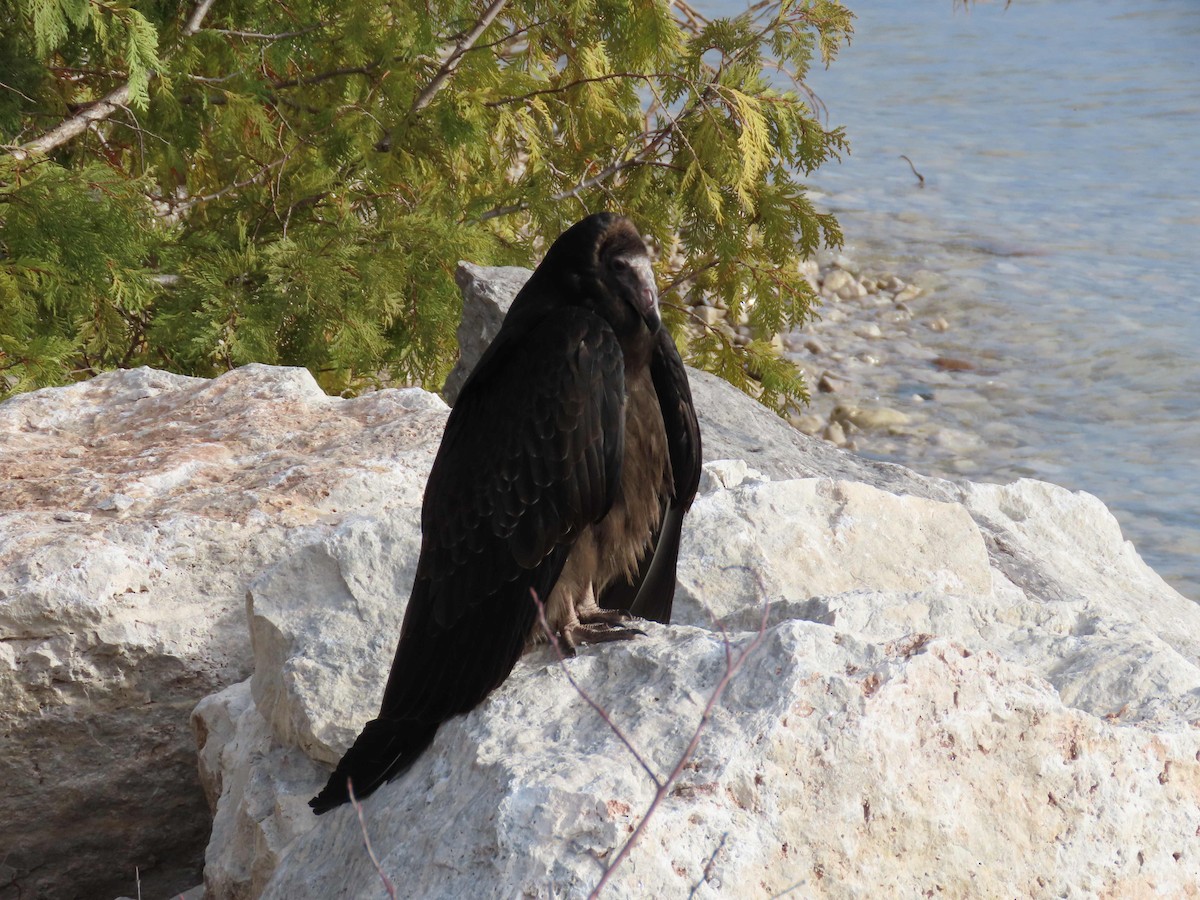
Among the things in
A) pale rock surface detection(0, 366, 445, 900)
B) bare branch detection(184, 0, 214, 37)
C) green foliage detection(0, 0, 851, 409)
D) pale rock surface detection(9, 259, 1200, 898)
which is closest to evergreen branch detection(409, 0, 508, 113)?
green foliage detection(0, 0, 851, 409)

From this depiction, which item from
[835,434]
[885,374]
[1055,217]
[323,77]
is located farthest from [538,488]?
[1055,217]

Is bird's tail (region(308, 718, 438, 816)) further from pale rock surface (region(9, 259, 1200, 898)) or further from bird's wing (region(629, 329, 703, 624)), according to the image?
bird's wing (region(629, 329, 703, 624))

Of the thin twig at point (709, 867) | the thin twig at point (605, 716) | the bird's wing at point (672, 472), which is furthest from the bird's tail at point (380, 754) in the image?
→ the bird's wing at point (672, 472)

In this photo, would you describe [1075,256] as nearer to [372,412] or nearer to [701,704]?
[372,412]

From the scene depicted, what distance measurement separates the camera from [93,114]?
5.00 metres

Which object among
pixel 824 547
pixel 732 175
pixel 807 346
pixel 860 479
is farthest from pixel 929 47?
pixel 824 547

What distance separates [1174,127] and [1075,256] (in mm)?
3575

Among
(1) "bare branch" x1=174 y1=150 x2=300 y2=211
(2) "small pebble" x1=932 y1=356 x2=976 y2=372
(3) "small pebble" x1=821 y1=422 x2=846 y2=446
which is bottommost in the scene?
(3) "small pebble" x1=821 y1=422 x2=846 y2=446

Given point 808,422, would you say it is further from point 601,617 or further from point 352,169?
point 601,617

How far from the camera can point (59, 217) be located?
438 cm

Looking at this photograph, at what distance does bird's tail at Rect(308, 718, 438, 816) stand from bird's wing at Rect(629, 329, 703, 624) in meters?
0.76

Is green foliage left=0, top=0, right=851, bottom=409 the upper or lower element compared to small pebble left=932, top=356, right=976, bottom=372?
upper

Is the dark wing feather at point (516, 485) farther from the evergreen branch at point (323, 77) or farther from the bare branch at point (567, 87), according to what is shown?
the evergreen branch at point (323, 77)

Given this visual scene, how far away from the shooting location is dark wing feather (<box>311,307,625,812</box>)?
7.84 ft
